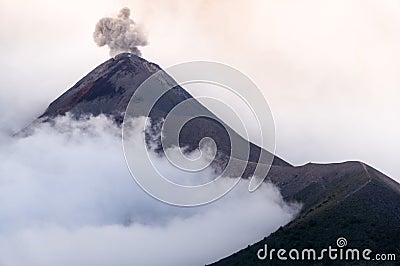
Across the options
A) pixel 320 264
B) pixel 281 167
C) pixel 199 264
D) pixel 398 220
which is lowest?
pixel 320 264

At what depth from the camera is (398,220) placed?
4294 inches

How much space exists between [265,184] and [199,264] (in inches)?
1029

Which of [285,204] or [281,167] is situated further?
[281,167]

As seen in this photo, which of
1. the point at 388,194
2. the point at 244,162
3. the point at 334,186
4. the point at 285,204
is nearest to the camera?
the point at 388,194

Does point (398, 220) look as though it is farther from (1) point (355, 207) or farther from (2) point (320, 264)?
(2) point (320, 264)

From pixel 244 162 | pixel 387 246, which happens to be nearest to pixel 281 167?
pixel 244 162

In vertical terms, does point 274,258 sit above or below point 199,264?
below

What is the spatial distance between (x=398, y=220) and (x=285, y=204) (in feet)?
151

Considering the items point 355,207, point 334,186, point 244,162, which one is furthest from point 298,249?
point 244,162

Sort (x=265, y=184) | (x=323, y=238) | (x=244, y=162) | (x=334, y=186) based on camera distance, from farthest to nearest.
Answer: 1. (x=244, y=162)
2. (x=265, y=184)
3. (x=334, y=186)
4. (x=323, y=238)

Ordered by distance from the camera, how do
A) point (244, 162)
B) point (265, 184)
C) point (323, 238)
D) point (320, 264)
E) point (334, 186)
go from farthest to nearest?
point (244, 162) < point (265, 184) < point (334, 186) < point (323, 238) < point (320, 264)

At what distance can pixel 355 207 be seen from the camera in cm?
11406

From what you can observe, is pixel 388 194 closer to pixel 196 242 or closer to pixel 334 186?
pixel 334 186

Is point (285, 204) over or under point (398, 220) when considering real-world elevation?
over
